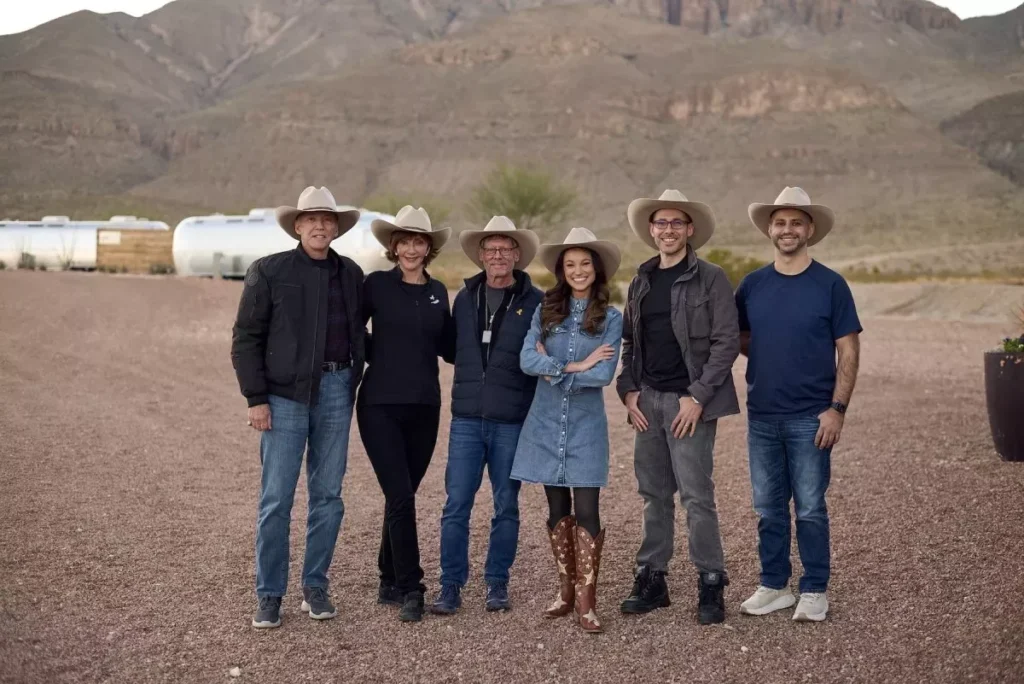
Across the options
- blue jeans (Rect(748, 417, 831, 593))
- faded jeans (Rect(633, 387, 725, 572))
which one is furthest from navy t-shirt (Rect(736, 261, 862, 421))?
faded jeans (Rect(633, 387, 725, 572))

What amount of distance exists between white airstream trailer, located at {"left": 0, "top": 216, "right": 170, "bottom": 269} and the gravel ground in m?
25.8

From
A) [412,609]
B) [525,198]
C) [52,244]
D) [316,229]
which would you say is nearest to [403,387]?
[316,229]

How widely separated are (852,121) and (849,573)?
117264mm

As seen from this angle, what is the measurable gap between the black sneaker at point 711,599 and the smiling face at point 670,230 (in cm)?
186

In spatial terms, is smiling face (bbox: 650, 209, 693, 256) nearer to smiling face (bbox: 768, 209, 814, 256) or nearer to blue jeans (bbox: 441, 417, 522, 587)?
smiling face (bbox: 768, 209, 814, 256)

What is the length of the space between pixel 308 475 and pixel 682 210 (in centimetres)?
264

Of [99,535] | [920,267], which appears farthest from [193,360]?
[920,267]

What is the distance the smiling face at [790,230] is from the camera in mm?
6445

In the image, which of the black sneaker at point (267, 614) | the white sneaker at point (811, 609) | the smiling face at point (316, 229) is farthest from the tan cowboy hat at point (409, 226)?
the white sneaker at point (811, 609)

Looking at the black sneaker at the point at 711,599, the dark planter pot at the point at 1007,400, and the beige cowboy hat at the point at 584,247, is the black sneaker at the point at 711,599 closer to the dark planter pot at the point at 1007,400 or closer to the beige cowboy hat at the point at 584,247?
the beige cowboy hat at the point at 584,247

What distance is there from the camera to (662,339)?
6.35 metres

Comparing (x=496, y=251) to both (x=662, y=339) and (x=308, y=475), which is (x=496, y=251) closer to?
(x=662, y=339)

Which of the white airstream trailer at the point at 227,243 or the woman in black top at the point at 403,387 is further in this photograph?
the white airstream trailer at the point at 227,243

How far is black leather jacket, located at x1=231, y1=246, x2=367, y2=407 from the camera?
20.5 feet
